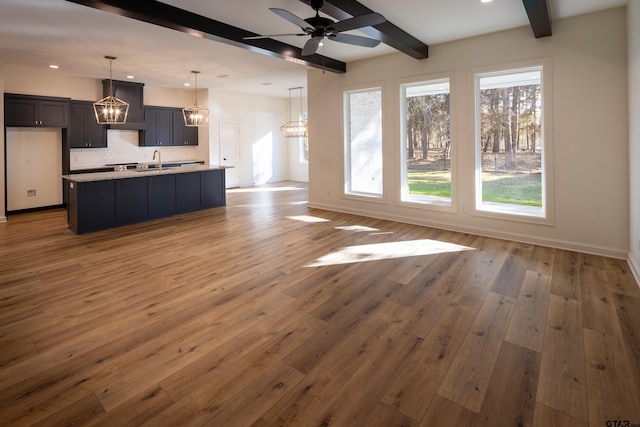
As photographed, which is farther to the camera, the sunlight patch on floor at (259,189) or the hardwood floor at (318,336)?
the sunlight patch on floor at (259,189)

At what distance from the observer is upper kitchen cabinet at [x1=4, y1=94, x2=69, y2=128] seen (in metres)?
7.05

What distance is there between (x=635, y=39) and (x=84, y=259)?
6604 mm

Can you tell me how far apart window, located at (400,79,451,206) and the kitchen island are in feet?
13.7

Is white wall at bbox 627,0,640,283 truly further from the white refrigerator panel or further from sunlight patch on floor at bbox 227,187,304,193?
the white refrigerator panel

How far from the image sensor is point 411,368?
2232 millimetres

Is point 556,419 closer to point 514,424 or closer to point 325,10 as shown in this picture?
point 514,424

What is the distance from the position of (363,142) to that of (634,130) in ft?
13.4

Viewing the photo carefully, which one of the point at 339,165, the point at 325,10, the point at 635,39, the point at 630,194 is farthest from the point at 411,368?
the point at 339,165

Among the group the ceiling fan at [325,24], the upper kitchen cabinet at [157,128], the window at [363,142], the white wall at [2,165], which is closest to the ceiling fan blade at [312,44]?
the ceiling fan at [325,24]

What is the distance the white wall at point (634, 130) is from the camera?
3.53 metres

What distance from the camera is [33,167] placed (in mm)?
7699

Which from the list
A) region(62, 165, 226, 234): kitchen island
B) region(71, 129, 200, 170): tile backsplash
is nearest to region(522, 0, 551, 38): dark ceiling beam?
region(62, 165, 226, 234): kitchen island

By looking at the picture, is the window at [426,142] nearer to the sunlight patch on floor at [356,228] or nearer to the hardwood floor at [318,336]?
the sunlight patch on floor at [356,228]

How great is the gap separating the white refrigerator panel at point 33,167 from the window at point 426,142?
763cm
